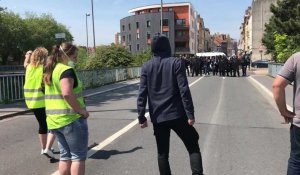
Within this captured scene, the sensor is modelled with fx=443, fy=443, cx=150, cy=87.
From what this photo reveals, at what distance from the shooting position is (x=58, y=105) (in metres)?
4.49

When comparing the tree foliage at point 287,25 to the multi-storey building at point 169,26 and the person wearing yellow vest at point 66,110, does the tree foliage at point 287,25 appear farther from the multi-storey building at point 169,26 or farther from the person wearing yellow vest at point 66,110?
the multi-storey building at point 169,26

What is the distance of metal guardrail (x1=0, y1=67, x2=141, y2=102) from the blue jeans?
36.7 feet

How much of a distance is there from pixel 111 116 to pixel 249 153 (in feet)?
18.7

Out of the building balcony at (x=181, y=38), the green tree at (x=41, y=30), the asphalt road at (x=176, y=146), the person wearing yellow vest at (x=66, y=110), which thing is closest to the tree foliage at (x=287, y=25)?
the asphalt road at (x=176, y=146)

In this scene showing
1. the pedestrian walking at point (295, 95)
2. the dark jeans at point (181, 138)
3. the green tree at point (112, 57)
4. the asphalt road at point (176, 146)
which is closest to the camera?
the pedestrian walking at point (295, 95)

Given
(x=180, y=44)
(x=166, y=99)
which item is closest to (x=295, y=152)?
(x=166, y=99)

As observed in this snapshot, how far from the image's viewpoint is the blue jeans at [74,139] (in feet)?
14.5

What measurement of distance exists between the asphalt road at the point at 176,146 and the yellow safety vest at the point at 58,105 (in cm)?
154

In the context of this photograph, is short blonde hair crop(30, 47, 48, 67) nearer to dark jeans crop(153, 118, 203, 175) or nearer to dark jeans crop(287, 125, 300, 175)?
dark jeans crop(153, 118, 203, 175)

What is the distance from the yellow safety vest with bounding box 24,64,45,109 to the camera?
21.9 ft

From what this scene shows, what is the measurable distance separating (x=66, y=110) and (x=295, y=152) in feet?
7.26

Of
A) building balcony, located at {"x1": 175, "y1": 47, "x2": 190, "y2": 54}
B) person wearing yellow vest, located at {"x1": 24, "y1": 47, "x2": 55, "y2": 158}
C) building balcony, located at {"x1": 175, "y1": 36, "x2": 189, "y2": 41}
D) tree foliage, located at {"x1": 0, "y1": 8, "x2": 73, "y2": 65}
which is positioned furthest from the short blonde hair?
building balcony, located at {"x1": 175, "y1": 36, "x2": 189, "y2": 41}

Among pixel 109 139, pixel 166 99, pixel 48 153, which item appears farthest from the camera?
pixel 109 139

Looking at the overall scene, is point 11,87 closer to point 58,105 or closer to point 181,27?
point 58,105
